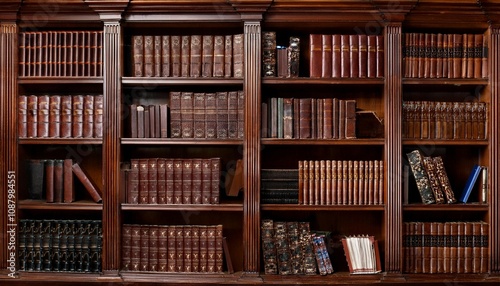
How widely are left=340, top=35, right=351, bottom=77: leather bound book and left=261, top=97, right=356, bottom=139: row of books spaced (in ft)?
0.60

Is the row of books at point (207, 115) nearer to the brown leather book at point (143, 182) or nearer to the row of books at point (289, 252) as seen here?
the brown leather book at point (143, 182)

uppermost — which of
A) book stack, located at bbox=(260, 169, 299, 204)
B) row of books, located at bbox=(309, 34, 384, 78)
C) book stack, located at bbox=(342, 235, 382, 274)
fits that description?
row of books, located at bbox=(309, 34, 384, 78)

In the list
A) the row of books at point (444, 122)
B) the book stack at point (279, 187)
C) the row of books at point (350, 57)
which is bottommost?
the book stack at point (279, 187)

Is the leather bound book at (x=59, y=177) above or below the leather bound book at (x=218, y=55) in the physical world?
below

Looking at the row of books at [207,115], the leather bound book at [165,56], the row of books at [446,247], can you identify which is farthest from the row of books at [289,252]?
the leather bound book at [165,56]

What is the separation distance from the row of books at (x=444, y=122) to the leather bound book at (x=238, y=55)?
106cm

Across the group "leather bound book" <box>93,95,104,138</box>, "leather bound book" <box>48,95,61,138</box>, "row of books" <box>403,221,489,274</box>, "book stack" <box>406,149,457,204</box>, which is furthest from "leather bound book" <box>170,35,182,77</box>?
"row of books" <box>403,221,489,274</box>

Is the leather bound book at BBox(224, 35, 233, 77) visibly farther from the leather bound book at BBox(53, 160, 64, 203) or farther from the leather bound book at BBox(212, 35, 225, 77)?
the leather bound book at BBox(53, 160, 64, 203)

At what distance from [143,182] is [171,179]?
0.18 m

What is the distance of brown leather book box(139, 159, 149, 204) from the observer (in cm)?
353

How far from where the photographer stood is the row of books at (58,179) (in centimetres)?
355

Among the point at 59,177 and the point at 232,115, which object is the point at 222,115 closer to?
the point at 232,115

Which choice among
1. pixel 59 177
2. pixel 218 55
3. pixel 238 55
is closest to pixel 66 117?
pixel 59 177

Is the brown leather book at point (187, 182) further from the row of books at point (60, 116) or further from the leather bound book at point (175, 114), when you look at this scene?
the row of books at point (60, 116)
